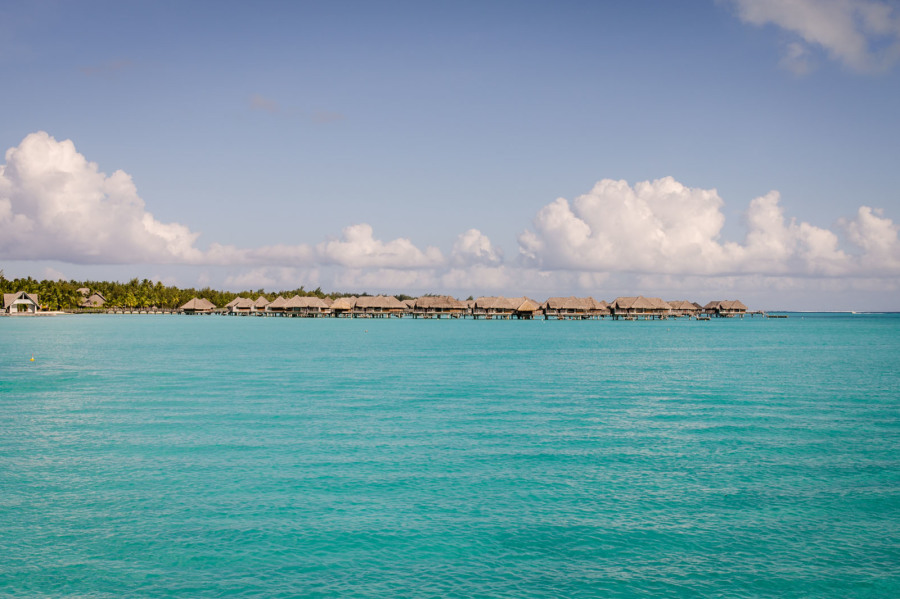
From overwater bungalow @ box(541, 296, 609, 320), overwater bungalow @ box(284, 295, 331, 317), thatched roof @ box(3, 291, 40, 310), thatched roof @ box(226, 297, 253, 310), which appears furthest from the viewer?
thatched roof @ box(226, 297, 253, 310)

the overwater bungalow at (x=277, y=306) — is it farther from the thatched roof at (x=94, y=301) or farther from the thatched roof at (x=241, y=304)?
the thatched roof at (x=94, y=301)

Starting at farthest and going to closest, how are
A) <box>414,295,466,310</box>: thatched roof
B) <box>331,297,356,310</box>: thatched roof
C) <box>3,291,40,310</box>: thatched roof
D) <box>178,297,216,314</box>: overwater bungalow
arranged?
1. <box>178,297,216,314</box>: overwater bungalow
2. <box>331,297,356,310</box>: thatched roof
3. <box>414,295,466,310</box>: thatched roof
4. <box>3,291,40,310</box>: thatched roof

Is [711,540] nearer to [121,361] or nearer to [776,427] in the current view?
[776,427]

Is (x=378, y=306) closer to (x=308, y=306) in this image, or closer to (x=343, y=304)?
(x=343, y=304)

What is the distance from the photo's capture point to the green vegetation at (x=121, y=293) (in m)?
152

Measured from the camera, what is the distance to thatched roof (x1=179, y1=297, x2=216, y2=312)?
173 meters

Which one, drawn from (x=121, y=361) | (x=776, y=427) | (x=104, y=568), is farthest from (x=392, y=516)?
(x=121, y=361)

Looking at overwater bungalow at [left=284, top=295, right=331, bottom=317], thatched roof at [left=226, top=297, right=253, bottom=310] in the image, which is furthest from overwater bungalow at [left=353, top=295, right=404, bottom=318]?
thatched roof at [left=226, top=297, right=253, bottom=310]

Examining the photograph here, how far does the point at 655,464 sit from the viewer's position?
57.1 feet

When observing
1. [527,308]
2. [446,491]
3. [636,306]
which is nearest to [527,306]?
[527,308]

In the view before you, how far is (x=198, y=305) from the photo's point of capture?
174375mm

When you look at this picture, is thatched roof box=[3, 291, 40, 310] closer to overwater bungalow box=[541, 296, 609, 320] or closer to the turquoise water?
overwater bungalow box=[541, 296, 609, 320]

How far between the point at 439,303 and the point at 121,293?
90.3 m

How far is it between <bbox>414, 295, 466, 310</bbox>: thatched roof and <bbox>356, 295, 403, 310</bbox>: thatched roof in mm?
5893
